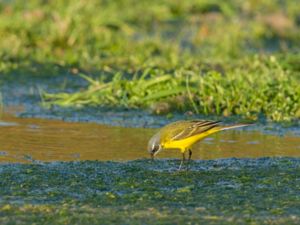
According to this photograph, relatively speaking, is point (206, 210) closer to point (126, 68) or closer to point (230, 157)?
point (230, 157)

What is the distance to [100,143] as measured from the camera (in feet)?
28.8

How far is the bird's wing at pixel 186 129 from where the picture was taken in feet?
24.3

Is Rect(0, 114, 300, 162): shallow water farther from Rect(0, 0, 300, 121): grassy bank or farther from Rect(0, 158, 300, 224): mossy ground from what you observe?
Rect(0, 0, 300, 121): grassy bank

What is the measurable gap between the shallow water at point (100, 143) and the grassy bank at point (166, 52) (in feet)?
2.53

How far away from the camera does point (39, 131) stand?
9344 mm

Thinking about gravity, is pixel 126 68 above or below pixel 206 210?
above

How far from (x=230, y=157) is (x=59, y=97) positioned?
3.16 m

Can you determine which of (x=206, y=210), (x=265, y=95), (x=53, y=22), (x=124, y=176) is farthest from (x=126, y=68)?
(x=206, y=210)

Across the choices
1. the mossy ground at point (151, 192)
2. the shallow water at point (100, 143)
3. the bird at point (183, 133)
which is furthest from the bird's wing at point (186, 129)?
the shallow water at point (100, 143)

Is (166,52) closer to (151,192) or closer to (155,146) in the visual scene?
(155,146)

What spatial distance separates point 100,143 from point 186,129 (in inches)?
59.4

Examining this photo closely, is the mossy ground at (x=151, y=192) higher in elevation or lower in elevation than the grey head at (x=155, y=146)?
lower

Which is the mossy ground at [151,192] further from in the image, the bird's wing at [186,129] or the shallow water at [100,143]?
the shallow water at [100,143]

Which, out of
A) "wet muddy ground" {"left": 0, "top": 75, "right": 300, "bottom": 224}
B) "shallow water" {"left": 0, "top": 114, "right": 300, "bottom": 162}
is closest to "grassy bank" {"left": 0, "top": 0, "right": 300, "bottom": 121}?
"wet muddy ground" {"left": 0, "top": 75, "right": 300, "bottom": 224}
